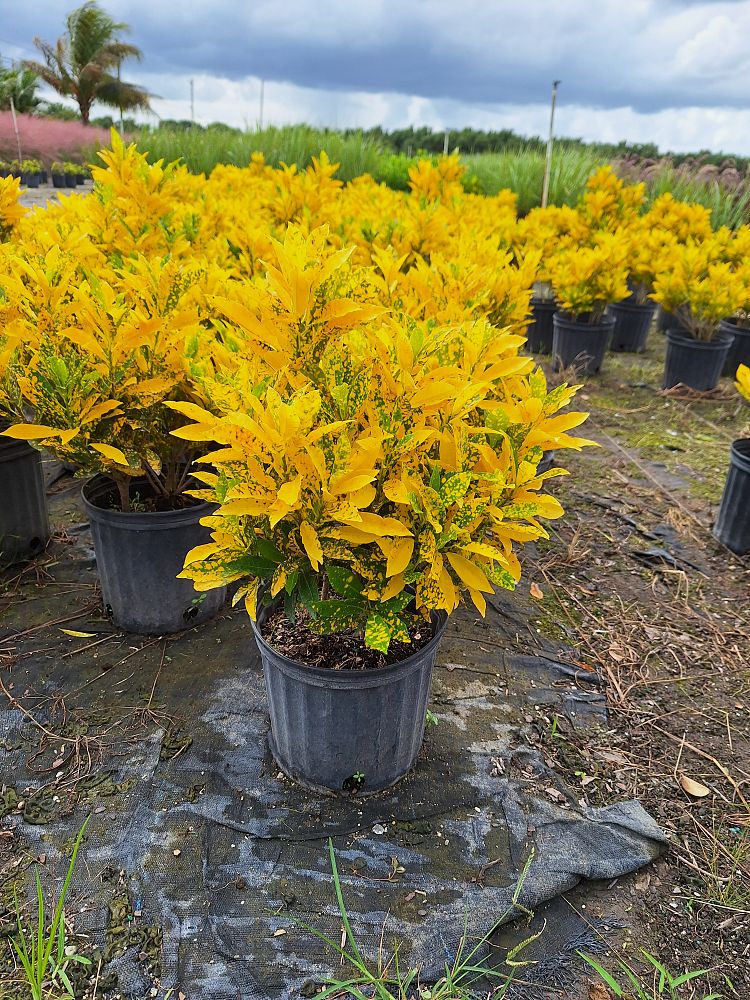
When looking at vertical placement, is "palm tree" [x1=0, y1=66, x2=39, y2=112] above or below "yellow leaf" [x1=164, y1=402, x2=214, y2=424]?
above

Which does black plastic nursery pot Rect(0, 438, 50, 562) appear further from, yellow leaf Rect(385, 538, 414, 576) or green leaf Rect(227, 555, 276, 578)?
yellow leaf Rect(385, 538, 414, 576)

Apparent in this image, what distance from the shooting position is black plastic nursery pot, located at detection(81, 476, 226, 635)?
7.46ft

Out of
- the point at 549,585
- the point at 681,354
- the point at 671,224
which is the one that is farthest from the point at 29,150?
the point at 549,585

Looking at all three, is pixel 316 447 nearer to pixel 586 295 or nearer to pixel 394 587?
pixel 394 587

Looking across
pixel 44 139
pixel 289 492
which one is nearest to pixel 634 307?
pixel 289 492

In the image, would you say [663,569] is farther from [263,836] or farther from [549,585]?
[263,836]

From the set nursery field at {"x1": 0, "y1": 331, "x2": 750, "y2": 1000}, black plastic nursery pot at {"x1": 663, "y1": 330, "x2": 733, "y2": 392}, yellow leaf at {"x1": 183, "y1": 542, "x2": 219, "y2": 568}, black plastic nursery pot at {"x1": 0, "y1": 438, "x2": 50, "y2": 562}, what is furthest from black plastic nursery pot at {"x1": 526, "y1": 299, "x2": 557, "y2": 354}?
yellow leaf at {"x1": 183, "y1": 542, "x2": 219, "y2": 568}

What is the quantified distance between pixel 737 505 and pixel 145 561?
271cm

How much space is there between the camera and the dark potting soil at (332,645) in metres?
1.83

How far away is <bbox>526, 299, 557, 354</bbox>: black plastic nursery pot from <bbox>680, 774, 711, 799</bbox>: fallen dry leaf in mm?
5077

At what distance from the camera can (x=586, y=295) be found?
5305mm

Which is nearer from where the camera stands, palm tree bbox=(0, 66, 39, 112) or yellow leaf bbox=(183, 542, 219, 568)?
yellow leaf bbox=(183, 542, 219, 568)

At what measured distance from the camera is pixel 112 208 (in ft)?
10.2

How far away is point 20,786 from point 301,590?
1.08 m
